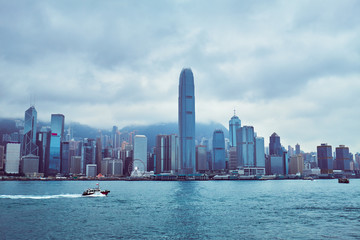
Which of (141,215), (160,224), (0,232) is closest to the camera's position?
(0,232)

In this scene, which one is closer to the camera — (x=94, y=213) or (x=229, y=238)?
(x=229, y=238)

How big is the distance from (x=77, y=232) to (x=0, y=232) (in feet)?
46.0

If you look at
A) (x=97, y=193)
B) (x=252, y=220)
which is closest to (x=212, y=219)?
(x=252, y=220)

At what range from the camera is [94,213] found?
284ft

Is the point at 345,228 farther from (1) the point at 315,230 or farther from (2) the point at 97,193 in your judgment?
(2) the point at 97,193

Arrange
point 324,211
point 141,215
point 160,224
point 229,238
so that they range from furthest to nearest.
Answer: point 324,211, point 141,215, point 160,224, point 229,238

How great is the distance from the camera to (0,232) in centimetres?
6281

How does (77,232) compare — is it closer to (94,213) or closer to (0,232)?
(0,232)

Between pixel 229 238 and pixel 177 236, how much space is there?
8987 mm

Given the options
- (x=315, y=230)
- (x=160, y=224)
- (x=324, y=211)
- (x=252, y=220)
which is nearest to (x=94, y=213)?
(x=160, y=224)

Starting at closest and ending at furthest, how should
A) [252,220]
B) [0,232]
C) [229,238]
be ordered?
[229,238], [0,232], [252,220]

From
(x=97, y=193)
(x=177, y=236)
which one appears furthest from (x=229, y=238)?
(x=97, y=193)

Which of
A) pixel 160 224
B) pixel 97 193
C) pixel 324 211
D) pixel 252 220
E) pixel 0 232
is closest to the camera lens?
pixel 0 232

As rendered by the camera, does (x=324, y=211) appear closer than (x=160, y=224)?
No
